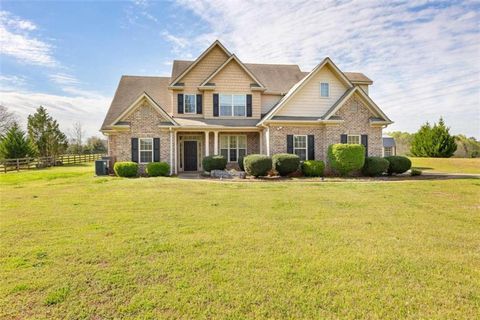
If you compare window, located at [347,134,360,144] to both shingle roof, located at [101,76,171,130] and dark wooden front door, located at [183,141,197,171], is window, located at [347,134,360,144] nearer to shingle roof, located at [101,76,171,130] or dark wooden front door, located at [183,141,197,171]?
dark wooden front door, located at [183,141,197,171]

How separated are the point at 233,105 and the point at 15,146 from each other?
26360mm

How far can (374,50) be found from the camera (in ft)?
55.0

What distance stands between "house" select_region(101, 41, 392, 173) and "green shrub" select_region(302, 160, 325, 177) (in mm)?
1314

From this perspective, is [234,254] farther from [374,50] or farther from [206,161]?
[374,50]

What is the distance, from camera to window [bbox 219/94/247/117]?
20078 millimetres

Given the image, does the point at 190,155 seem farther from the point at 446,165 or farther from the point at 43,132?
the point at 43,132

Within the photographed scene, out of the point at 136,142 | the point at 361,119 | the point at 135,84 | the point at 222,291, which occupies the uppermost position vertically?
the point at 135,84

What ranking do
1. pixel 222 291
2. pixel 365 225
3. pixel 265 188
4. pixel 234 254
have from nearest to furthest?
pixel 222 291 < pixel 234 254 < pixel 365 225 < pixel 265 188

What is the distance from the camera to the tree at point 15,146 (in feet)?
97.5

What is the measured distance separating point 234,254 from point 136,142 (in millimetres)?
15017

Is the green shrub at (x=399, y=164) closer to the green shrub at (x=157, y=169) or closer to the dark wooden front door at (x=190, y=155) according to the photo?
the dark wooden front door at (x=190, y=155)

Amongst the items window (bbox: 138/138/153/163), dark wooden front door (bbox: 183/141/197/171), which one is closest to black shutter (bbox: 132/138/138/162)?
window (bbox: 138/138/153/163)

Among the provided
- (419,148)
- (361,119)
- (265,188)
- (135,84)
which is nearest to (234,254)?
(265,188)

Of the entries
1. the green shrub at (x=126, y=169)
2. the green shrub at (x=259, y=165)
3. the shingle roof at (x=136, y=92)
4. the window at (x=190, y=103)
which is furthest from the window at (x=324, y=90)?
the green shrub at (x=126, y=169)
